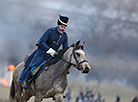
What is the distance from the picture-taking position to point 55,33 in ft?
42.9

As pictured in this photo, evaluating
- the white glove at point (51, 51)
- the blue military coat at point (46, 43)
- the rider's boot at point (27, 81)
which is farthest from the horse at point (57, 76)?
the blue military coat at point (46, 43)

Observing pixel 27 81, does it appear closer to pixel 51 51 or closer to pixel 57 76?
pixel 57 76

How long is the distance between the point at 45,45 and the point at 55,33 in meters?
0.62

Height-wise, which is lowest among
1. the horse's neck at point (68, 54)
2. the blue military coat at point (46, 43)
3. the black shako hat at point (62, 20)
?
Result: the horse's neck at point (68, 54)

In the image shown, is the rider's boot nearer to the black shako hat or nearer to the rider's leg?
the rider's leg

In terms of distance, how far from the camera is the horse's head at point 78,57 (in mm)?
11824

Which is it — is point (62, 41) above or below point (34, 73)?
above

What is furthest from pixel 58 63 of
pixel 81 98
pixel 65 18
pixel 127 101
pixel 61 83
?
pixel 127 101

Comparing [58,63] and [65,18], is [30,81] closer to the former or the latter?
[58,63]

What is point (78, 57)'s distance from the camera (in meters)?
12.2

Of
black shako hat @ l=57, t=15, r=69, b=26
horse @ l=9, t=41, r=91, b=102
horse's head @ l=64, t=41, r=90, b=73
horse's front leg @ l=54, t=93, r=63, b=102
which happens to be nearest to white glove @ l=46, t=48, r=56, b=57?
horse @ l=9, t=41, r=91, b=102

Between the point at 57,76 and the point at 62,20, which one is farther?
the point at 62,20

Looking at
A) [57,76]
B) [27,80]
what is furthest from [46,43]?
[27,80]

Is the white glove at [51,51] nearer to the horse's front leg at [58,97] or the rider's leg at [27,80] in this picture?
the rider's leg at [27,80]
